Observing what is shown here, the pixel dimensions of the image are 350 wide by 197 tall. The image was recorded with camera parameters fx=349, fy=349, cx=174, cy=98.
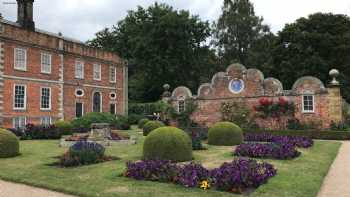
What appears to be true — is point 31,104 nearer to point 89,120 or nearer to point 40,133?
point 89,120

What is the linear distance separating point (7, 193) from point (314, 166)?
8311 millimetres

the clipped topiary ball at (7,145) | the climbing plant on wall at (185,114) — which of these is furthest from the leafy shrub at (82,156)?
the climbing plant on wall at (185,114)

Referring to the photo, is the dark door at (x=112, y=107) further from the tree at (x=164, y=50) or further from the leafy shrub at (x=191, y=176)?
the leafy shrub at (x=191, y=176)

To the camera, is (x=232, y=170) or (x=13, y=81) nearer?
(x=232, y=170)

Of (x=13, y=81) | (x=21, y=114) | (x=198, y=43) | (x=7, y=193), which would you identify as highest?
(x=198, y=43)

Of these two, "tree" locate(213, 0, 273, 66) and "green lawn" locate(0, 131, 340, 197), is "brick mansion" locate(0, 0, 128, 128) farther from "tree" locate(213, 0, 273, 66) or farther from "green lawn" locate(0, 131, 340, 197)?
"tree" locate(213, 0, 273, 66)

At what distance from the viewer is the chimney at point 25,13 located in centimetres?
3109

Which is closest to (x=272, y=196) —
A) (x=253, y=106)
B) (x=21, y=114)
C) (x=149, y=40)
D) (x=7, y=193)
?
(x=7, y=193)

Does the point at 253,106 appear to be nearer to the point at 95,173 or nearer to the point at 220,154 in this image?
the point at 220,154

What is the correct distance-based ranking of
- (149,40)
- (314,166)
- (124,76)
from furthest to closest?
(149,40), (124,76), (314,166)

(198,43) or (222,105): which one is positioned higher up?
(198,43)

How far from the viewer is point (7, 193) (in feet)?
24.3

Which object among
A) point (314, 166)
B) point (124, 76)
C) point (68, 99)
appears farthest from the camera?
point (124, 76)

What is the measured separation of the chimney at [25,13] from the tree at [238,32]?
2542 cm
